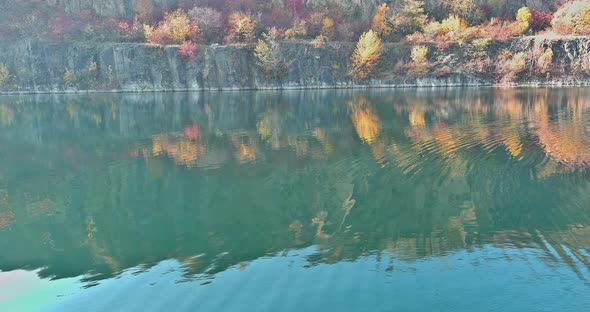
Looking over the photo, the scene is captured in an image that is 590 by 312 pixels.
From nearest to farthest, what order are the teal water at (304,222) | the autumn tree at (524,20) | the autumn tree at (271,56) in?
Result: the teal water at (304,222) → the autumn tree at (271,56) → the autumn tree at (524,20)

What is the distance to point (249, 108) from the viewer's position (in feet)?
139

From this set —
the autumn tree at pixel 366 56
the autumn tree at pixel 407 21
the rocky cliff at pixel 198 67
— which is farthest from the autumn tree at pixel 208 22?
the autumn tree at pixel 407 21

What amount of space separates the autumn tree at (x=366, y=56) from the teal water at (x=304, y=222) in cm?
4599

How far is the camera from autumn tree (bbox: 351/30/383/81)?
69.2 m

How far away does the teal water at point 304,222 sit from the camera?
8500mm

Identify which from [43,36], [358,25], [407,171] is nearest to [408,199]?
[407,171]

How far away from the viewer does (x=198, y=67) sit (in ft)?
235

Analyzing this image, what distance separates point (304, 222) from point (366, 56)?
60594 millimetres

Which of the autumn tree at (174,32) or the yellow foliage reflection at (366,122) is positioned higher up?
the autumn tree at (174,32)

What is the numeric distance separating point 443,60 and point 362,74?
42.8 feet

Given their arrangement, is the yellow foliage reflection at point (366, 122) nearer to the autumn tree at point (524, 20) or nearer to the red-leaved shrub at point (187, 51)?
the red-leaved shrub at point (187, 51)

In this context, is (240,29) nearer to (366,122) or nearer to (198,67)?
(198,67)

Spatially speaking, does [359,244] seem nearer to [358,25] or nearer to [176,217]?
[176,217]

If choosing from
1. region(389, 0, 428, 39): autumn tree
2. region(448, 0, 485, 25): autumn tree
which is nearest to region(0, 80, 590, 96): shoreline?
region(389, 0, 428, 39): autumn tree
